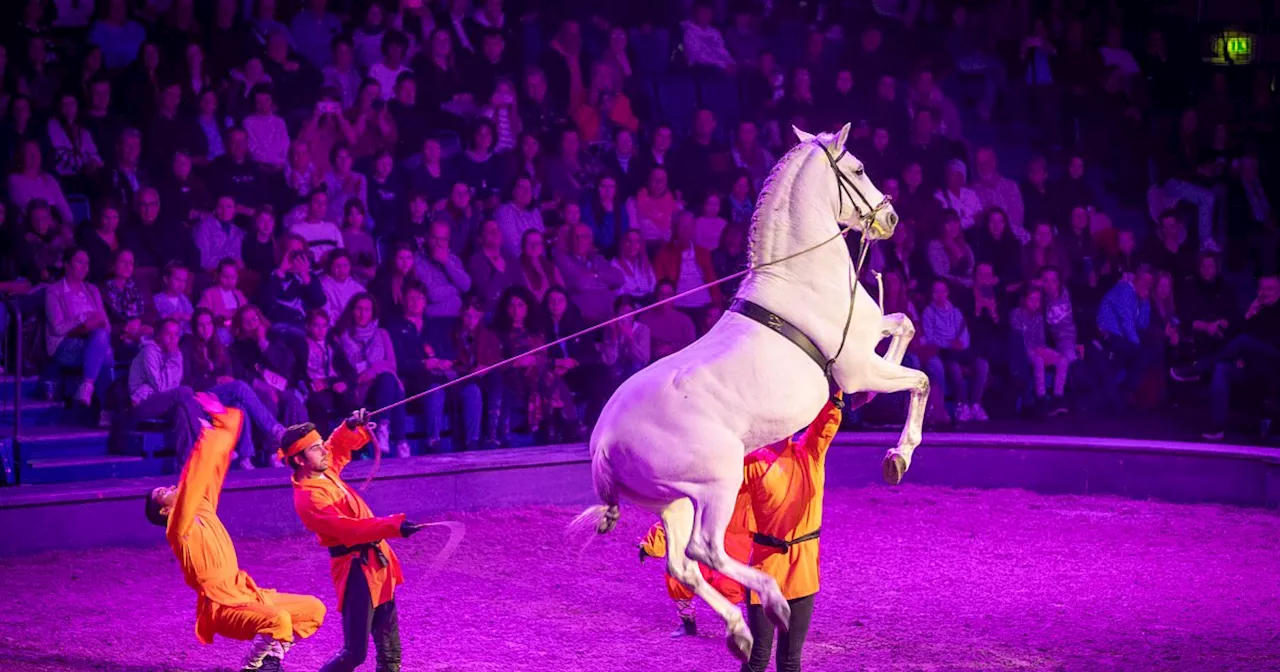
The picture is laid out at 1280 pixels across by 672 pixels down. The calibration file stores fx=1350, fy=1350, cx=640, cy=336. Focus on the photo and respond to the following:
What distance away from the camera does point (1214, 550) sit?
8758 millimetres

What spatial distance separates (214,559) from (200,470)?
0.42 m

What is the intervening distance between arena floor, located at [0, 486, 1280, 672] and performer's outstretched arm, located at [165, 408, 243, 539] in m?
1.10

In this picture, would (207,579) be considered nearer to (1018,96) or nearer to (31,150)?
(31,150)

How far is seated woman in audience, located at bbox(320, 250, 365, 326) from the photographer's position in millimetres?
10766

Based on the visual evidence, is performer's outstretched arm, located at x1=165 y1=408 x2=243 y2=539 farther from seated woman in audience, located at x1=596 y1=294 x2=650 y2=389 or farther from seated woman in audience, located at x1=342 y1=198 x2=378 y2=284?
seated woman in audience, located at x1=596 y1=294 x2=650 y2=389

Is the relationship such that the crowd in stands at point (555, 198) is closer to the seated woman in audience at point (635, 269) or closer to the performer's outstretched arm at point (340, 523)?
the seated woman in audience at point (635, 269)

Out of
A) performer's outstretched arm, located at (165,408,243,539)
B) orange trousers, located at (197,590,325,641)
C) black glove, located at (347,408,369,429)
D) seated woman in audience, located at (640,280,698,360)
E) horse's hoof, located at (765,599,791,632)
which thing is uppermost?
seated woman in audience, located at (640,280,698,360)

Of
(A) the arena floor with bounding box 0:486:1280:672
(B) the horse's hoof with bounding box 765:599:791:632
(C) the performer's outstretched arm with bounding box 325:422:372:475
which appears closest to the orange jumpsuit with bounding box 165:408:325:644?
(C) the performer's outstretched arm with bounding box 325:422:372:475

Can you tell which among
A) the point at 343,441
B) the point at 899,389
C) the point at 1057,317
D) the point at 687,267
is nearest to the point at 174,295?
the point at 687,267

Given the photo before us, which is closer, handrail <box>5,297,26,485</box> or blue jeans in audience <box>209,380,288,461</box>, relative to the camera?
handrail <box>5,297,26,485</box>

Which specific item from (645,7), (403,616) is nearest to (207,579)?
(403,616)

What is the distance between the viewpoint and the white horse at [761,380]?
5.16m

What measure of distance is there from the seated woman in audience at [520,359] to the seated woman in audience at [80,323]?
3.01 metres

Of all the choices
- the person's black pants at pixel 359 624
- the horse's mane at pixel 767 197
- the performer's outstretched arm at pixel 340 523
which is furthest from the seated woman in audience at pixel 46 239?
the horse's mane at pixel 767 197
